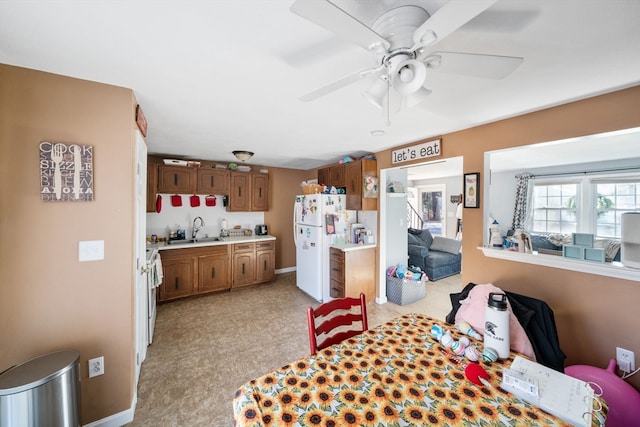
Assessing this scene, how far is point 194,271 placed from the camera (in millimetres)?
3779

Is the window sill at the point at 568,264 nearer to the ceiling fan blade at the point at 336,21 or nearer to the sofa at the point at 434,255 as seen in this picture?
the ceiling fan blade at the point at 336,21

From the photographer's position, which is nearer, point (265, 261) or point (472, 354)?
point (472, 354)

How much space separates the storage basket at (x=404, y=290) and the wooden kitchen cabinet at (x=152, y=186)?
3.98m

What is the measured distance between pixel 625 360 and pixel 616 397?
0.40 m

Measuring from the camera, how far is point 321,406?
847mm


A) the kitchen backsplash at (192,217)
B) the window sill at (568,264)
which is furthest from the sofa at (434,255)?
the kitchen backsplash at (192,217)

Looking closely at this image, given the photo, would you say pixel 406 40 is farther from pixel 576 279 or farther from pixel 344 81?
pixel 576 279

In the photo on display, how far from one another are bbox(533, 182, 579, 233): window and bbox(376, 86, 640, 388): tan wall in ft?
13.6

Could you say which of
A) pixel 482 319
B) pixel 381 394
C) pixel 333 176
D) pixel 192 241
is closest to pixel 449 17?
pixel 381 394

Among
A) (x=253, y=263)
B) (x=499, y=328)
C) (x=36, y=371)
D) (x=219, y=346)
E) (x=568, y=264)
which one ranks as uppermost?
(x=568, y=264)

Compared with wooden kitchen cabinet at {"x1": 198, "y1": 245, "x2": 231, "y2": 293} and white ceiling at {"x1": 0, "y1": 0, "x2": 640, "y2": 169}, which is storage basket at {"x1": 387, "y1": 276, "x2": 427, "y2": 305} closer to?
white ceiling at {"x1": 0, "y1": 0, "x2": 640, "y2": 169}

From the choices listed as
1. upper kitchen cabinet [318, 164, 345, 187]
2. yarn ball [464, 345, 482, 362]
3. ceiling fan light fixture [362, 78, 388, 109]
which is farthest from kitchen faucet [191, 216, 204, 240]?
yarn ball [464, 345, 482, 362]

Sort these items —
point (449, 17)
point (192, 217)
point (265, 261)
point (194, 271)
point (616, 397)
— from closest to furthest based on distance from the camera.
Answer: point (449, 17) → point (616, 397) → point (194, 271) → point (192, 217) → point (265, 261)

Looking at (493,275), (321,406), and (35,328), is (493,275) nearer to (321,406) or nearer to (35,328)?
(321,406)
